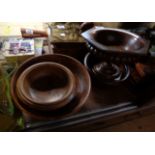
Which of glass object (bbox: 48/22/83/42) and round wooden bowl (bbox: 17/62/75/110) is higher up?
glass object (bbox: 48/22/83/42)

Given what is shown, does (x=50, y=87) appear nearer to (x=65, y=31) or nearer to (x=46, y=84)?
(x=46, y=84)

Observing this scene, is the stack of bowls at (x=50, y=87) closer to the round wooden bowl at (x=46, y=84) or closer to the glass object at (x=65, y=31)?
the round wooden bowl at (x=46, y=84)

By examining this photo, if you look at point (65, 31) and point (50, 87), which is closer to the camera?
point (50, 87)

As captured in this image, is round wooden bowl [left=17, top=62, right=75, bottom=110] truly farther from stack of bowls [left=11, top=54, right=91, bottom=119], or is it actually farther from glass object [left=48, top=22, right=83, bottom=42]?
glass object [left=48, top=22, right=83, bottom=42]

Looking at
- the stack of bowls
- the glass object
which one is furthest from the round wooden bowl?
the glass object

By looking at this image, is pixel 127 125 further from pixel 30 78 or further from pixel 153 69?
pixel 30 78

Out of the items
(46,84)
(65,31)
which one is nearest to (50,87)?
(46,84)

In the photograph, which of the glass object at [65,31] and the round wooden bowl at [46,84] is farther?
the glass object at [65,31]

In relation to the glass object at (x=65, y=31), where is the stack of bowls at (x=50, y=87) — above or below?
below

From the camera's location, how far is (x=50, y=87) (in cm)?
55

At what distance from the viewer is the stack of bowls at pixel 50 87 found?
0.46 m

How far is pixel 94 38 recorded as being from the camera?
0.60 m

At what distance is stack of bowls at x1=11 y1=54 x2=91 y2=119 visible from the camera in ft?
1.53

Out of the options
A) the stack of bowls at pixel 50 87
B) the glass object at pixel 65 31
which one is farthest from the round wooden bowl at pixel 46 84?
the glass object at pixel 65 31
